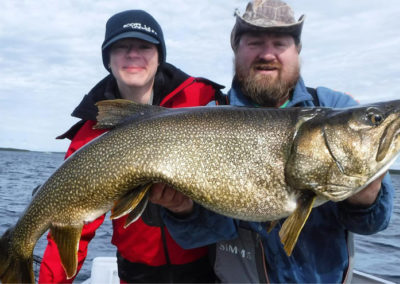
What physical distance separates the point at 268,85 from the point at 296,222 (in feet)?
4.77

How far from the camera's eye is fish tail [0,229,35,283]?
3.15 m

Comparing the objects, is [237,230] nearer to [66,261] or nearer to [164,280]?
[164,280]

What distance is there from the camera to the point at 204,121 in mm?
2844

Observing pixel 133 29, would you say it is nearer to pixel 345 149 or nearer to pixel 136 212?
pixel 136 212

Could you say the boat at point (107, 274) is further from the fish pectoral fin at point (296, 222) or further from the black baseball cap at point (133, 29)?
the fish pectoral fin at point (296, 222)

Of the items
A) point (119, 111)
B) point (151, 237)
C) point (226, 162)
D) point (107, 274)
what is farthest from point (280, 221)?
point (107, 274)

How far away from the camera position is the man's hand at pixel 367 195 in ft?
9.14

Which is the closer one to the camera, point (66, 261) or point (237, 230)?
point (66, 261)

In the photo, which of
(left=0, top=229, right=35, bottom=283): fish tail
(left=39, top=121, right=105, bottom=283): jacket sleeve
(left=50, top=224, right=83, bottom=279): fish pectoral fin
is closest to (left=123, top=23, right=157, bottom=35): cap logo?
(left=39, top=121, right=105, bottom=283): jacket sleeve

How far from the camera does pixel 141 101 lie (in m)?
4.30

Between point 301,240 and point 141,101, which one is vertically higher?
point 141,101

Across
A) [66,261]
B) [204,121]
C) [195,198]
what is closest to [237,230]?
[195,198]

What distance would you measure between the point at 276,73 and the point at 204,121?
1.16 metres

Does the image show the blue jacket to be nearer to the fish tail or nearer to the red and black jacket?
the red and black jacket
